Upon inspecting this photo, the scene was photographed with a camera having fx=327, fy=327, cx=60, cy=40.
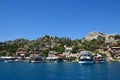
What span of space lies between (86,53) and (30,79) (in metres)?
105

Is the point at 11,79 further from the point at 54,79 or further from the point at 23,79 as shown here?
the point at 54,79

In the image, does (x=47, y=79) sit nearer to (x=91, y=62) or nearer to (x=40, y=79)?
(x=40, y=79)

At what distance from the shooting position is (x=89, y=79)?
266 feet

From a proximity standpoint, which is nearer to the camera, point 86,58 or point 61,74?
point 61,74

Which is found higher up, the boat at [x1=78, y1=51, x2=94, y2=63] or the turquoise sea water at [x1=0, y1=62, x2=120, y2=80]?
the boat at [x1=78, y1=51, x2=94, y2=63]

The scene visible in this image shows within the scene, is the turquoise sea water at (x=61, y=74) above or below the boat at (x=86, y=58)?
below

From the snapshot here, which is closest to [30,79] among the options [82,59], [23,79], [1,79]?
[23,79]

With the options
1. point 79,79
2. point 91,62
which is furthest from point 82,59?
point 79,79

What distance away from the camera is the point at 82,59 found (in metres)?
→ 179

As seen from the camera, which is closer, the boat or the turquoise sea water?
the turquoise sea water

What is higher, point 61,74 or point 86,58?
point 86,58

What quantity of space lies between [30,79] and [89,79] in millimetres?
14669

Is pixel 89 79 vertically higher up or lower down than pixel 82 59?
lower down

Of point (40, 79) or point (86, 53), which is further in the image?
point (86, 53)
